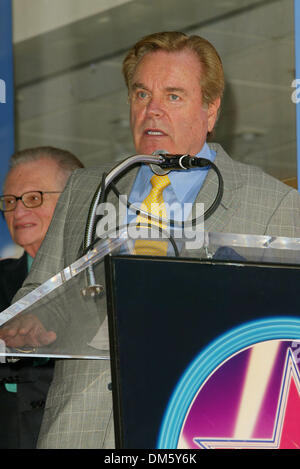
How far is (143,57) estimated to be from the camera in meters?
2.24

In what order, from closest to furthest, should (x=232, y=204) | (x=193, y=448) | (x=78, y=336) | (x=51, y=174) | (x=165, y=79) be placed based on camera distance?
(x=193, y=448) < (x=78, y=336) < (x=232, y=204) < (x=165, y=79) < (x=51, y=174)

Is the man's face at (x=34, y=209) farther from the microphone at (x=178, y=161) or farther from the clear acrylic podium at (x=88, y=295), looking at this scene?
the clear acrylic podium at (x=88, y=295)

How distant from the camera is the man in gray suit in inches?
68.3

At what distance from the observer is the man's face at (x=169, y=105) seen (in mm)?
2127

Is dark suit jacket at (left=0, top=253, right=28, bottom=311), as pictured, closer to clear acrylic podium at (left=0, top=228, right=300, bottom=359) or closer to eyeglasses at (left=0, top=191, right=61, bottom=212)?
eyeglasses at (left=0, top=191, right=61, bottom=212)

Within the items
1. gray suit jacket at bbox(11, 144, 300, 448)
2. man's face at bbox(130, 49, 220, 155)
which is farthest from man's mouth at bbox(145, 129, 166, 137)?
gray suit jacket at bbox(11, 144, 300, 448)

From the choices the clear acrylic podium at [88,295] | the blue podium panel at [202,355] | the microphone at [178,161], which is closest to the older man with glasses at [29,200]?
the microphone at [178,161]

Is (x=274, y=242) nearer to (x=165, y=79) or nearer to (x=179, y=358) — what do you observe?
(x=179, y=358)

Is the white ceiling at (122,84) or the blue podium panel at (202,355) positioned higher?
the white ceiling at (122,84)

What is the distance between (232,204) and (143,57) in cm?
51

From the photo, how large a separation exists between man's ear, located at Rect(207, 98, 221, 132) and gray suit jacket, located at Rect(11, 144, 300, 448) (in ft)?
0.21

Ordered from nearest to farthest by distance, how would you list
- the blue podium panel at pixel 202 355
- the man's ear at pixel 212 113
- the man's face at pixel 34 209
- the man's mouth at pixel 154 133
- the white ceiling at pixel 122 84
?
the blue podium panel at pixel 202 355 < the man's mouth at pixel 154 133 < the man's ear at pixel 212 113 < the man's face at pixel 34 209 < the white ceiling at pixel 122 84

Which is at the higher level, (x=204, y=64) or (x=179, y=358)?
(x=204, y=64)

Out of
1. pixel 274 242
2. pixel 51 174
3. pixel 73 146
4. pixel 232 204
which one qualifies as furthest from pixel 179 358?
pixel 73 146
